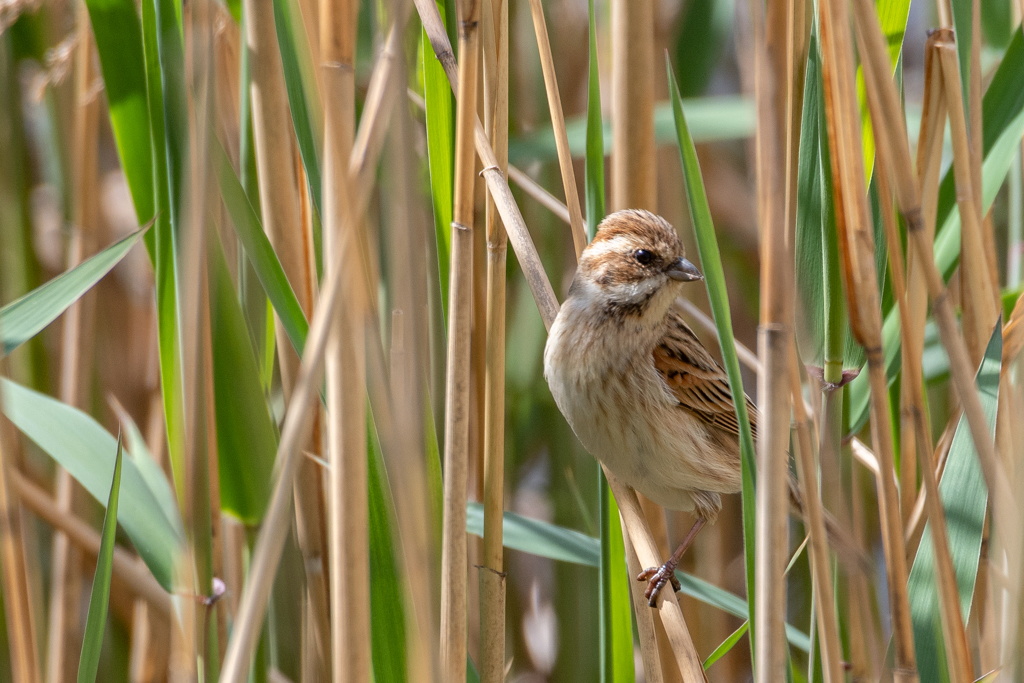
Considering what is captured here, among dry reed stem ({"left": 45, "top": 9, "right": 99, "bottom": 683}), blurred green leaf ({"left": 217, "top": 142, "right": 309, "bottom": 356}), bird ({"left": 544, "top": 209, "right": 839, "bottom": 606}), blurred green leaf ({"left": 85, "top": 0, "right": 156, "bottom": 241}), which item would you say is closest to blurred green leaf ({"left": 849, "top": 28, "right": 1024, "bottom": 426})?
bird ({"left": 544, "top": 209, "right": 839, "bottom": 606})

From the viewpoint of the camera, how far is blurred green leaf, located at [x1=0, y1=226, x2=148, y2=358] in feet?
4.51

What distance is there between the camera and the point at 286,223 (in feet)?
5.97

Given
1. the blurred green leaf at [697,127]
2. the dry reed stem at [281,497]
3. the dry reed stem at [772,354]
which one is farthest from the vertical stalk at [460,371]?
the blurred green leaf at [697,127]

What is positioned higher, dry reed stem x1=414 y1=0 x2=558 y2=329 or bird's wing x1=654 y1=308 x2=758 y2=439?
dry reed stem x1=414 y1=0 x2=558 y2=329

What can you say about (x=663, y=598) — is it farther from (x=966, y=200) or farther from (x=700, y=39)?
(x=700, y=39)

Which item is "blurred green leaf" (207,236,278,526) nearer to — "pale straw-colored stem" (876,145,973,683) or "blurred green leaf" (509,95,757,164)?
"blurred green leaf" (509,95,757,164)

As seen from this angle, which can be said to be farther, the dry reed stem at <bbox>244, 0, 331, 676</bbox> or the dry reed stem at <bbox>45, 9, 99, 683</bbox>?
the dry reed stem at <bbox>45, 9, 99, 683</bbox>

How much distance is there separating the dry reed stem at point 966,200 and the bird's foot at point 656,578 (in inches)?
29.0

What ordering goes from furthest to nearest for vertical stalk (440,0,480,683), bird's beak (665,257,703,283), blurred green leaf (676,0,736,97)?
blurred green leaf (676,0,736,97) < bird's beak (665,257,703,283) < vertical stalk (440,0,480,683)

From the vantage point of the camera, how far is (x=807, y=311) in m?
1.52

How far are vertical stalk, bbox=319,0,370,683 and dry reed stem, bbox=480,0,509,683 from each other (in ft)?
1.41

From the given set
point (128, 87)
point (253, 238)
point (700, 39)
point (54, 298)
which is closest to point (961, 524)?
point (253, 238)

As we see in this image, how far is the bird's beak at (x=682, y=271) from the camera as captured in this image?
1.89m

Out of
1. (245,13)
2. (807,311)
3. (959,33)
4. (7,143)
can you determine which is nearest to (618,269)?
(807,311)
